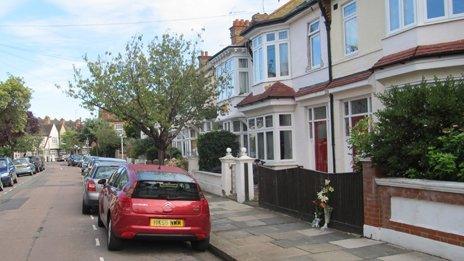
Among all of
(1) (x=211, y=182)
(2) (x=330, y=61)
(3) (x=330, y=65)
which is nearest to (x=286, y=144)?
(1) (x=211, y=182)

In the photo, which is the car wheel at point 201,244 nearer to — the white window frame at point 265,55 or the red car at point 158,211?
the red car at point 158,211

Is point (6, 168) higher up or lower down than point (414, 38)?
lower down

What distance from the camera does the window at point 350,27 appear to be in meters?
16.6

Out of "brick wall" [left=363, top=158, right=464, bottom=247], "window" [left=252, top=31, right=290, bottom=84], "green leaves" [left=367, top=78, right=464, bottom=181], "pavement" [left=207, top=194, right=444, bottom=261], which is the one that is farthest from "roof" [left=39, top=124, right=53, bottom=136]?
"green leaves" [left=367, top=78, right=464, bottom=181]

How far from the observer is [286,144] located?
68.9 ft

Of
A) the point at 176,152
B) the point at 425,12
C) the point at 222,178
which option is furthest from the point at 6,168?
the point at 425,12

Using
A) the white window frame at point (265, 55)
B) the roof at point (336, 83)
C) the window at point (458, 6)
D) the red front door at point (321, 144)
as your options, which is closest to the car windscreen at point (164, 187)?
the roof at point (336, 83)

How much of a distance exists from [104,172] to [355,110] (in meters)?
8.07

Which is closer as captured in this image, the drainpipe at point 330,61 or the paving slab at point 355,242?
the paving slab at point 355,242

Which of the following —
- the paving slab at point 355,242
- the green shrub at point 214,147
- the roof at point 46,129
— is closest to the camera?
the paving slab at point 355,242

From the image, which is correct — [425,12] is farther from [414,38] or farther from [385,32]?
[385,32]

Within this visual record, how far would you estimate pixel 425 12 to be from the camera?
42.0 feet

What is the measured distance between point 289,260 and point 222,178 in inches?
406

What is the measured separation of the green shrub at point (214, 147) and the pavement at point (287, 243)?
10469mm
